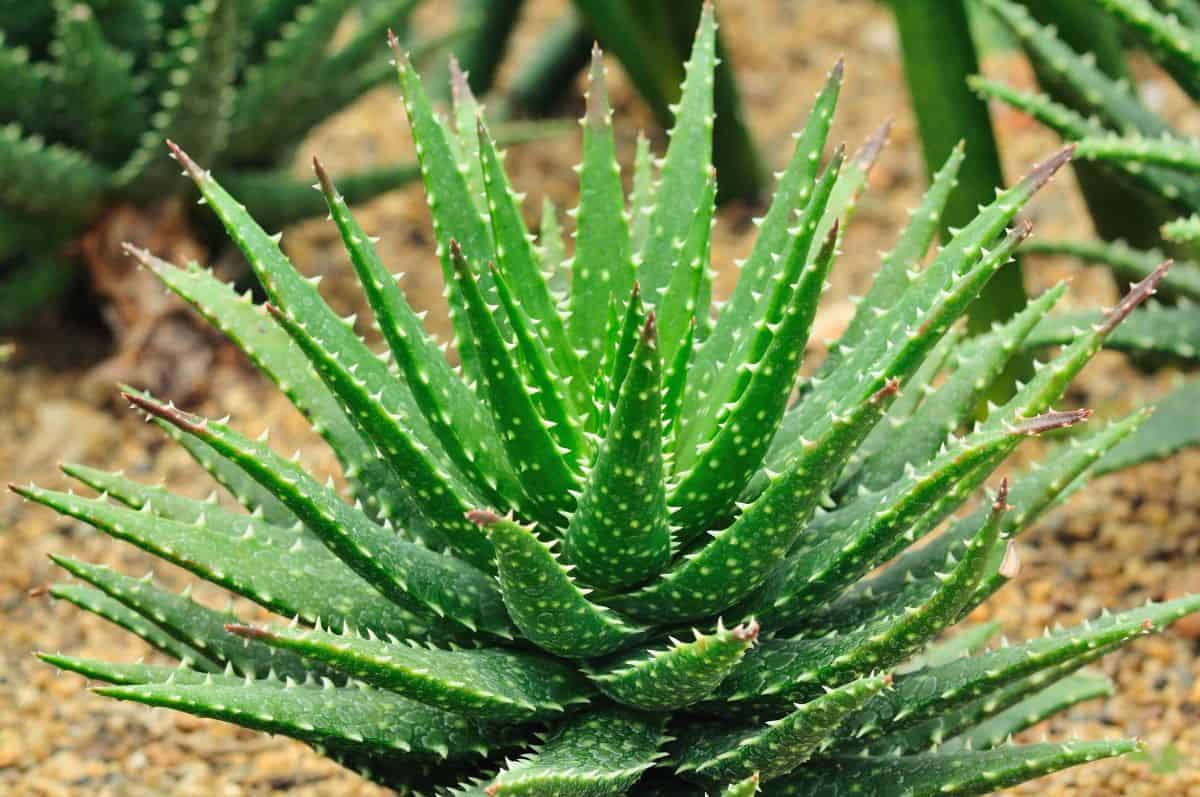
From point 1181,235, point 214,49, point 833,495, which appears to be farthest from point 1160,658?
point 214,49

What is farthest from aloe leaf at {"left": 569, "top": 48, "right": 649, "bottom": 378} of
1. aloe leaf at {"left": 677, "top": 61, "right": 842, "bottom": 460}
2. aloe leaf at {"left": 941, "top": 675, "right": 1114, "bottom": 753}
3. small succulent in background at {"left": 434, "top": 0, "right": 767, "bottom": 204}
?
small succulent in background at {"left": 434, "top": 0, "right": 767, "bottom": 204}

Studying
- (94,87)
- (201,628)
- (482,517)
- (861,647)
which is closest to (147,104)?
(94,87)

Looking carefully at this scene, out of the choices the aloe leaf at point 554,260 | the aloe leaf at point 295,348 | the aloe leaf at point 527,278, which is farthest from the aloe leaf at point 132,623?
the aloe leaf at point 554,260

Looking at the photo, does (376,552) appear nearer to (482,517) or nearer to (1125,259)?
(482,517)

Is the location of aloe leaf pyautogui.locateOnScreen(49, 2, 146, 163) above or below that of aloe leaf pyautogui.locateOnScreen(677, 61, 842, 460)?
above

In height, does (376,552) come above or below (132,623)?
above

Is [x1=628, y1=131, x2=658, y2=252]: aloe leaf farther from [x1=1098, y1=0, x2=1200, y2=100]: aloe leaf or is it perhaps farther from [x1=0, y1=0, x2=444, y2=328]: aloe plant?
[x1=0, y1=0, x2=444, y2=328]: aloe plant
